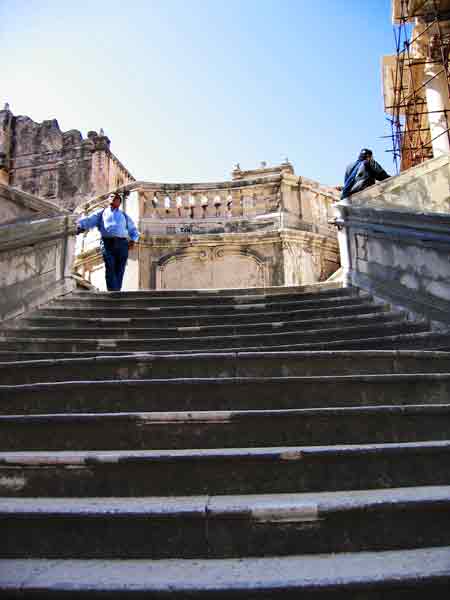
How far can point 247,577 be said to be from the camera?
6.09ft

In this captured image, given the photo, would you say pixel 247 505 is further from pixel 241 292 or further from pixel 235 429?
pixel 241 292

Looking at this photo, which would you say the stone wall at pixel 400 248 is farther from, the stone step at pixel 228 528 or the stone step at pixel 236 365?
the stone step at pixel 228 528

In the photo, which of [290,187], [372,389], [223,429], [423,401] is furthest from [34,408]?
[290,187]

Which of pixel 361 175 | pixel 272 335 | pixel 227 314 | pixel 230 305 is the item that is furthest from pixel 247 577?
pixel 361 175

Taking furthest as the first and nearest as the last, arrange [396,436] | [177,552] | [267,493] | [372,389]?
1. [372,389]
2. [396,436]
3. [267,493]
4. [177,552]

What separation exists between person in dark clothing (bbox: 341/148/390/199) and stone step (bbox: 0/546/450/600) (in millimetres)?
6189

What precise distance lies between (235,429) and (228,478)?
1.24 ft

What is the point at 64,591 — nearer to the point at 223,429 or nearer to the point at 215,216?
the point at 223,429

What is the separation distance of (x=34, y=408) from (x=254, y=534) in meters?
1.72

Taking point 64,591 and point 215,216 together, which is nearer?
point 64,591

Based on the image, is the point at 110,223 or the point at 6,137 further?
the point at 6,137

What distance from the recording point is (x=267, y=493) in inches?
92.7

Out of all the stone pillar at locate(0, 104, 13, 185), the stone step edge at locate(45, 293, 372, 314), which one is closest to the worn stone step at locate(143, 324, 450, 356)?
the stone step edge at locate(45, 293, 372, 314)

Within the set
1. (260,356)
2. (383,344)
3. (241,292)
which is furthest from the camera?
(241,292)
